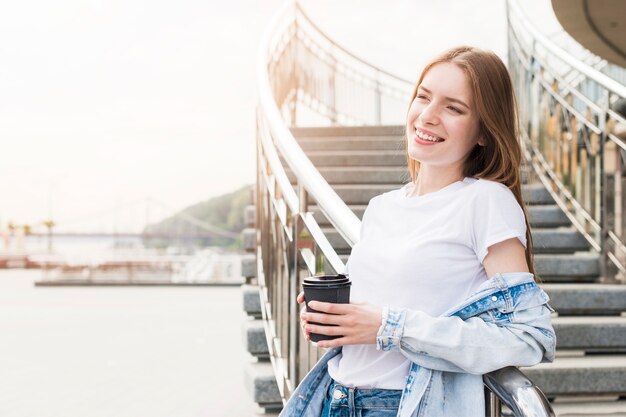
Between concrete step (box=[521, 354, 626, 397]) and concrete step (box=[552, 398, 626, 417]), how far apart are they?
0.15ft

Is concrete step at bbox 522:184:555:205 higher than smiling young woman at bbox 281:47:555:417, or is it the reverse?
concrete step at bbox 522:184:555:205

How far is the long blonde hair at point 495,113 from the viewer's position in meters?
1.05

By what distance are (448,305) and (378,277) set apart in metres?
0.12

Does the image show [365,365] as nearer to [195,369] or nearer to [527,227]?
[527,227]

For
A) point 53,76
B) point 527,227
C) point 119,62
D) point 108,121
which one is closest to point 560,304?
point 527,227

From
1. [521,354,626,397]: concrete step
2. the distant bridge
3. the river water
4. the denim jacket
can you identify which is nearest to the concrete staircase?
[521,354,626,397]: concrete step

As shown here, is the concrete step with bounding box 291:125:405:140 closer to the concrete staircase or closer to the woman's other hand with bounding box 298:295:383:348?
the concrete staircase

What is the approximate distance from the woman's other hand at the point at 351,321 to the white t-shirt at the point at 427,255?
8cm

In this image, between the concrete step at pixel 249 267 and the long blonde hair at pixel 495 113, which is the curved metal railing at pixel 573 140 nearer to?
the concrete step at pixel 249 267

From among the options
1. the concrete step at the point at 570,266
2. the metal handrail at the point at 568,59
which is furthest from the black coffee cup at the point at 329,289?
the metal handrail at the point at 568,59

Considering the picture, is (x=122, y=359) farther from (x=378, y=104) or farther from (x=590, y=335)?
(x=378, y=104)

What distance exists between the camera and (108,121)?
62.7 metres

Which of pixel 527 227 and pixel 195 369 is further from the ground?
pixel 527 227

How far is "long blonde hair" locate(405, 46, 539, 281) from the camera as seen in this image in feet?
3.45
